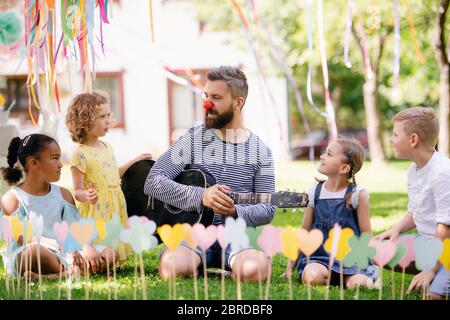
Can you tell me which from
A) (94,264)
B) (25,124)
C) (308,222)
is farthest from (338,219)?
(25,124)

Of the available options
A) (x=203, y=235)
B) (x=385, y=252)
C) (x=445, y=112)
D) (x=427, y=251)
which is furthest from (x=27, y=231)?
(x=445, y=112)

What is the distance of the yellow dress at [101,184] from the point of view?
3.71 m

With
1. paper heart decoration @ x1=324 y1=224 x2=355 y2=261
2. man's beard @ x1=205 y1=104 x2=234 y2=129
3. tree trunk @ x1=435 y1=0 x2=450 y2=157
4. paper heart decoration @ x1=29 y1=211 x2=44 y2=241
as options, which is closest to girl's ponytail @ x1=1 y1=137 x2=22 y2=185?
paper heart decoration @ x1=29 y1=211 x2=44 y2=241

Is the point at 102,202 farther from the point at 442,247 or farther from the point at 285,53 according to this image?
the point at 285,53

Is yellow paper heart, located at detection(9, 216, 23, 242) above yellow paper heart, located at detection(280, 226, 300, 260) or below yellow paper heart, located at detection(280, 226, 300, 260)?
above

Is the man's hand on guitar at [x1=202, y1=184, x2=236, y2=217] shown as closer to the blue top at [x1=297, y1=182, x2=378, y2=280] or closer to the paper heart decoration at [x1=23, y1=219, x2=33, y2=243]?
the blue top at [x1=297, y1=182, x2=378, y2=280]

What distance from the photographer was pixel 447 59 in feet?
32.8

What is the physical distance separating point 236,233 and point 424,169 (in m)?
0.90

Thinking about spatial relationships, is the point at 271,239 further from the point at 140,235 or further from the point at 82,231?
the point at 82,231

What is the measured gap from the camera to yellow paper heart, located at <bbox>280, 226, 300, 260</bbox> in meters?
2.75

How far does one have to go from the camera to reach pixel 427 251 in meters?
2.67

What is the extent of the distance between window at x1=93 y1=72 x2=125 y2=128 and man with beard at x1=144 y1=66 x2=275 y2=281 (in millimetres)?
13560

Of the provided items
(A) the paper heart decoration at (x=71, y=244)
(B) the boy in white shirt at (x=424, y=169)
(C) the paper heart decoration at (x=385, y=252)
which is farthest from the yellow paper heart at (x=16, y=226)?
(B) the boy in white shirt at (x=424, y=169)

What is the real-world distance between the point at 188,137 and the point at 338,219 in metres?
0.84
